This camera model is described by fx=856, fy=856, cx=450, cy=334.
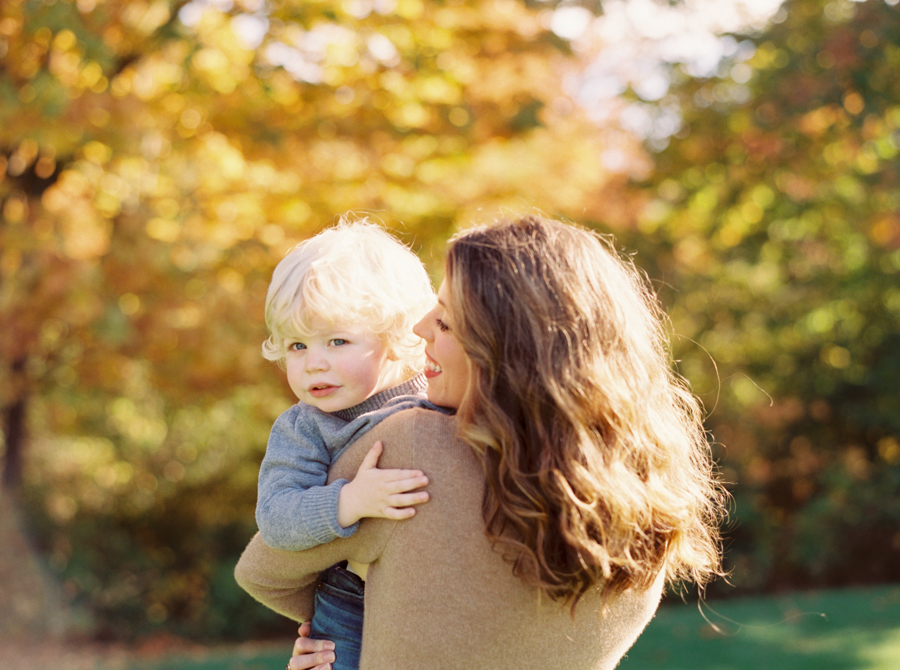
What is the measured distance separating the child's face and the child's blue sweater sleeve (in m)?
0.04

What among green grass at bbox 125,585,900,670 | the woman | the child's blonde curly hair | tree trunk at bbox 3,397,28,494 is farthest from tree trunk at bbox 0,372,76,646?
the woman

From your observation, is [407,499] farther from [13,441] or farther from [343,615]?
[13,441]

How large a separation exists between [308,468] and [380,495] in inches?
10.6

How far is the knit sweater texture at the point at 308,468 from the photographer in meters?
1.52

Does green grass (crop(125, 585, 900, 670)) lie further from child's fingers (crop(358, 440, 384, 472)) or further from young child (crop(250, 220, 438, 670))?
child's fingers (crop(358, 440, 384, 472))

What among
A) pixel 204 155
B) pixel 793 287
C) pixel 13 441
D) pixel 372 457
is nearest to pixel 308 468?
pixel 372 457

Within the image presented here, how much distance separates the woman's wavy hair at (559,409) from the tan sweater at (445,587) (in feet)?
0.15

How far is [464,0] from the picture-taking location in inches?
255

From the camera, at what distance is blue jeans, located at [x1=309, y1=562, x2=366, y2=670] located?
5.50 feet

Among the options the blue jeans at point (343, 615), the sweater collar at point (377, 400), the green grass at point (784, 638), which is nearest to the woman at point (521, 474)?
the blue jeans at point (343, 615)

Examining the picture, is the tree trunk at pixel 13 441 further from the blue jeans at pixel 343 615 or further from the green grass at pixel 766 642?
the blue jeans at pixel 343 615

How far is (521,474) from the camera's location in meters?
1.41

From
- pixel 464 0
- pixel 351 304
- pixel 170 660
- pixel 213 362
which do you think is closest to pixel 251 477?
pixel 170 660

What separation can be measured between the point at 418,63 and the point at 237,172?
67.7 inches
